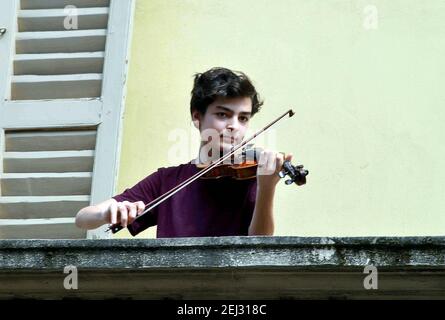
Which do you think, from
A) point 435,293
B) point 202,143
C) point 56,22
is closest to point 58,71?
point 56,22

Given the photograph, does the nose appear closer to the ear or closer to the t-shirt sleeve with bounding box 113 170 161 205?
the ear

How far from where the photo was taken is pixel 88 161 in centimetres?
618

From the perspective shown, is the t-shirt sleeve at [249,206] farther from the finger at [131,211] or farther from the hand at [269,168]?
the finger at [131,211]

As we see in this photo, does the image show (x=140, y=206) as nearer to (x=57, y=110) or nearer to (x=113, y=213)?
(x=113, y=213)

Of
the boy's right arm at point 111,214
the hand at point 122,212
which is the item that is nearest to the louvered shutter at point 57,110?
the boy's right arm at point 111,214

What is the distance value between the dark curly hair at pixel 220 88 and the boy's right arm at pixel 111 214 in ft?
1.66

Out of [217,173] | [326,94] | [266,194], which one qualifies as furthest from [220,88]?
[326,94]

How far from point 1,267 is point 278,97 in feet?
5.91

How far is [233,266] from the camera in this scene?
4.72m

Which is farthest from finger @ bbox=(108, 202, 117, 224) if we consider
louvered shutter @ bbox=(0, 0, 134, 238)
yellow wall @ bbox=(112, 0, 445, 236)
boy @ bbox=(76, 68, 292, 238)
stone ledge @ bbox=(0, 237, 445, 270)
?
yellow wall @ bbox=(112, 0, 445, 236)

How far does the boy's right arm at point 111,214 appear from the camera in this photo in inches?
199

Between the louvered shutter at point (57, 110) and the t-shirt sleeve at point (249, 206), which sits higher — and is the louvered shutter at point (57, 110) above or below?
above

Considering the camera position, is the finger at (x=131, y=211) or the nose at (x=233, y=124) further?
the nose at (x=233, y=124)
